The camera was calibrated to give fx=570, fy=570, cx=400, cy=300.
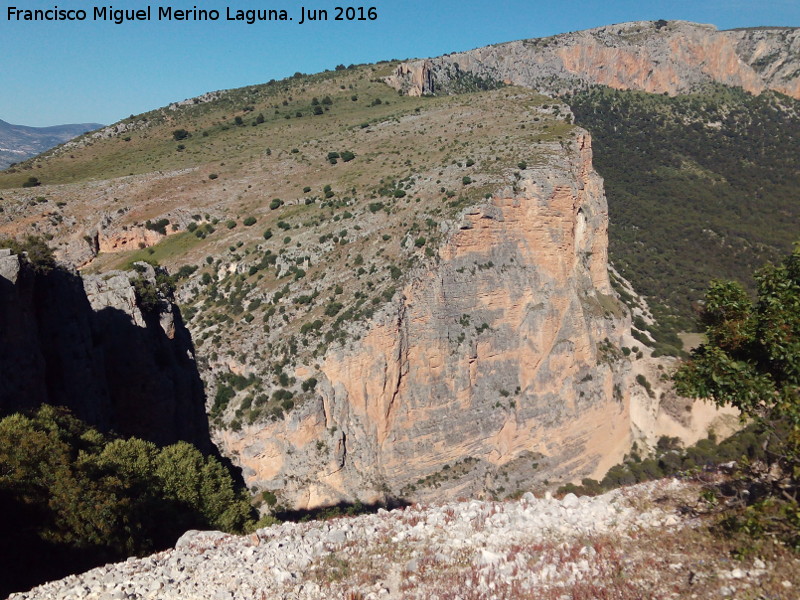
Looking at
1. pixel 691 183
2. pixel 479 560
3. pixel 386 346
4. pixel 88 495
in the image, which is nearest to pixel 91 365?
pixel 88 495

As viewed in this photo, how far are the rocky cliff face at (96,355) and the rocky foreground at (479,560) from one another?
8.86 metres

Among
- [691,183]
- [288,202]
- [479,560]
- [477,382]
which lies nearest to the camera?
[479,560]

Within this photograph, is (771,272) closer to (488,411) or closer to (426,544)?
(426,544)

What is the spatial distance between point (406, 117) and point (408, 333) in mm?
31350

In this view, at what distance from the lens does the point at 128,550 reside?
12492mm

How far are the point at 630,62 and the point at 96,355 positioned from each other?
4162 inches

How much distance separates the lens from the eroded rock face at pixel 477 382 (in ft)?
91.5

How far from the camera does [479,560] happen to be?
9.73 metres

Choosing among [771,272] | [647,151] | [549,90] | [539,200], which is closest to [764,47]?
[549,90]

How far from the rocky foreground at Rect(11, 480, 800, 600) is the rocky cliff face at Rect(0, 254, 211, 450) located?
8861 millimetres

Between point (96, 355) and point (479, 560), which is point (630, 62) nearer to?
point (96, 355)

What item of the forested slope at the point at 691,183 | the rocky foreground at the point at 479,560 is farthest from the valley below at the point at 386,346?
the forested slope at the point at 691,183

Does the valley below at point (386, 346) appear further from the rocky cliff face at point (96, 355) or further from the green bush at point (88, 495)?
the green bush at point (88, 495)

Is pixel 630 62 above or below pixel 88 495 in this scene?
above
